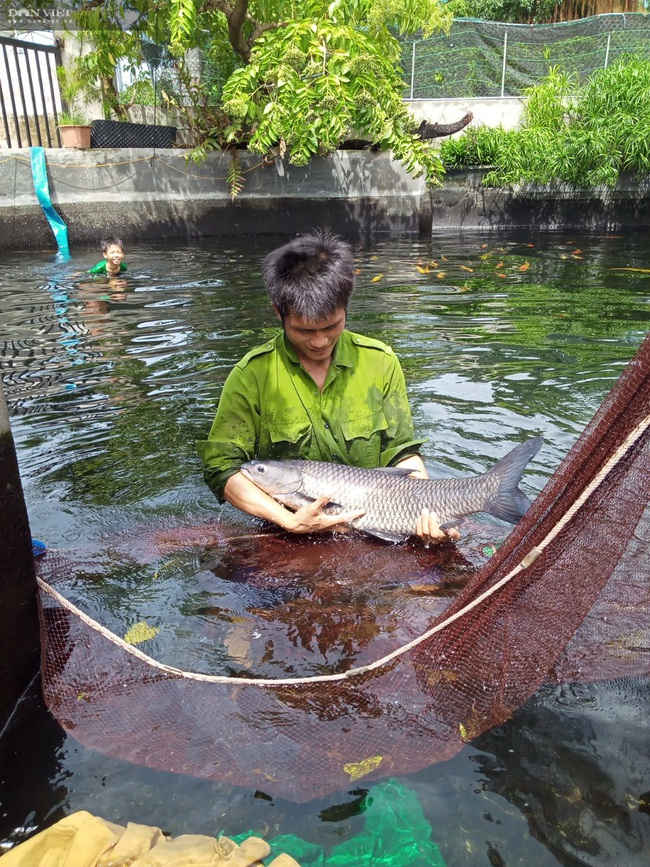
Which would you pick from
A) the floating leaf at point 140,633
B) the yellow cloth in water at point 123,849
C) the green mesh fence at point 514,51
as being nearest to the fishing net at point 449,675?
the yellow cloth in water at point 123,849

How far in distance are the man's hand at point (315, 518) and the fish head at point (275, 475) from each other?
0.14 m

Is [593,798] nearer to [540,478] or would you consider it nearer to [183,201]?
[540,478]

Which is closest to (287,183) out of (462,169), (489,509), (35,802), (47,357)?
(462,169)

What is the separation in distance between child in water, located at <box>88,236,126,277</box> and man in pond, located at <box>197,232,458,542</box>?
861cm

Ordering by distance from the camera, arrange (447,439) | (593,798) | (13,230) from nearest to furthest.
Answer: (593,798) → (447,439) → (13,230)

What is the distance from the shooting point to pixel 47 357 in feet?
27.5

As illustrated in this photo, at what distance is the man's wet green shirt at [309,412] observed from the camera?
4199 mm

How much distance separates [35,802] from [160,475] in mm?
3010

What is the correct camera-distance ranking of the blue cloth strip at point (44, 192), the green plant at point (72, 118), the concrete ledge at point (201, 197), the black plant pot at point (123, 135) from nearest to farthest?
the blue cloth strip at point (44, 192) < the concrete ledge at point (201, 197) < the black plant pot at point (123, 135) < the green plant at point (72, 118)

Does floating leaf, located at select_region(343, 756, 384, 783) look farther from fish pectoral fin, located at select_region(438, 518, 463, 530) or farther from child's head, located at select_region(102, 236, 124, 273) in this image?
child's head, located at select_region(102, 236, 124, 273)

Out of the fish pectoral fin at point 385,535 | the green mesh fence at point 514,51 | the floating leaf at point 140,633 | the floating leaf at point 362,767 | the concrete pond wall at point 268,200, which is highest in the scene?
the green mesh fence at point 514,51

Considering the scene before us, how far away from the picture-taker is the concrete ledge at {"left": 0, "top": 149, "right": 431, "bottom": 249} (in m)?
15.3

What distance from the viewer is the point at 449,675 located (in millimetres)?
2889

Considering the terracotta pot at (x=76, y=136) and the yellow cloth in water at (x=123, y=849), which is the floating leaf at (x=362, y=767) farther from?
the terracotta pot at (x=76, y=136)
